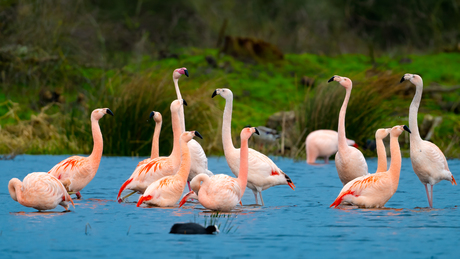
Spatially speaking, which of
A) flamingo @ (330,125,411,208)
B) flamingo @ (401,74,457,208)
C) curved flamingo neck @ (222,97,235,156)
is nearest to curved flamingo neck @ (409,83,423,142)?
flamingo @ (401,74,457,208)

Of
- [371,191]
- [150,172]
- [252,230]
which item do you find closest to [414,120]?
[371,191]

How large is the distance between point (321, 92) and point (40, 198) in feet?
24.4

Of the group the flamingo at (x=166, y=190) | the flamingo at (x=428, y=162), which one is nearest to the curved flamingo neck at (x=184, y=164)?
the flamingo at (x=166, y=190)

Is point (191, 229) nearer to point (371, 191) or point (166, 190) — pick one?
point (166, 190)

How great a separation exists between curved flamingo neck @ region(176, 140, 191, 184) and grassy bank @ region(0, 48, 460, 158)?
4.63m

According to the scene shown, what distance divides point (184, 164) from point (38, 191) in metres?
1.56

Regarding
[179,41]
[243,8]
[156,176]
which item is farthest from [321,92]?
[243,8]

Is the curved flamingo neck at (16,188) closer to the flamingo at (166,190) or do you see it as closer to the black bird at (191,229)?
the flamingo at (166,190)

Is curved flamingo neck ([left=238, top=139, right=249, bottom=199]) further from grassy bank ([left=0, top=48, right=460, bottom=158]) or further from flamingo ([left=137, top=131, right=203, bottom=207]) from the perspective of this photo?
grassy bank ([left=0, top=48, right=460, bottom=158])

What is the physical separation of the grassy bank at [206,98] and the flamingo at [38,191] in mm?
5331

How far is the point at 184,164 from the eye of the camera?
711 centimetres

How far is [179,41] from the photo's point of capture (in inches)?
1044

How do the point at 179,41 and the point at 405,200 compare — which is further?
the point at 179,41

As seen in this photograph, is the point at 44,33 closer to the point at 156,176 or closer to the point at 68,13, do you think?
the point at 68,13
